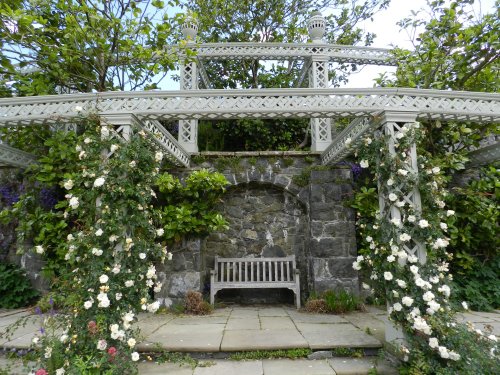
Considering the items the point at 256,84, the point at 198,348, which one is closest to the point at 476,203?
the point at 198,348

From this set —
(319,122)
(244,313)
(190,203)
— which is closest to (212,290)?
(244,313)

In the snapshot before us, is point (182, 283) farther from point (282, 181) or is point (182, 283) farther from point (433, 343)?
point (433, 343)

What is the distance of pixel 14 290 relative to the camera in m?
4.71

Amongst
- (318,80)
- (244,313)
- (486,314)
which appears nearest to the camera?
(486,314)

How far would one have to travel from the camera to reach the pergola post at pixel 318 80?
5168 mm

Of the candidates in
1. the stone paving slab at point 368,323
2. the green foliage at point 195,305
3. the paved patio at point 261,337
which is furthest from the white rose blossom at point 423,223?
the green foliage at point 195,305

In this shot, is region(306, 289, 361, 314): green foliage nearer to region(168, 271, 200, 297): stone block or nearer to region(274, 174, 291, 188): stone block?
region(168, 271, 200, 297): stone block

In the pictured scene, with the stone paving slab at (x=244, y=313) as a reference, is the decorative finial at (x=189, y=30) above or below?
above

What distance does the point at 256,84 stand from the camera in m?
7.12

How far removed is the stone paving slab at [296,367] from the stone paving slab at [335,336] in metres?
0.18

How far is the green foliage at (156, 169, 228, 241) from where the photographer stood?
451cm

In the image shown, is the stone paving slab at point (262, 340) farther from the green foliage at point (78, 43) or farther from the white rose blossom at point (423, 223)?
the green foliage at point (78, 43)

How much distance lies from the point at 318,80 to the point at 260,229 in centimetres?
284

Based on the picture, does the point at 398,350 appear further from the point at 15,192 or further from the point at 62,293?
the point at 15,192
